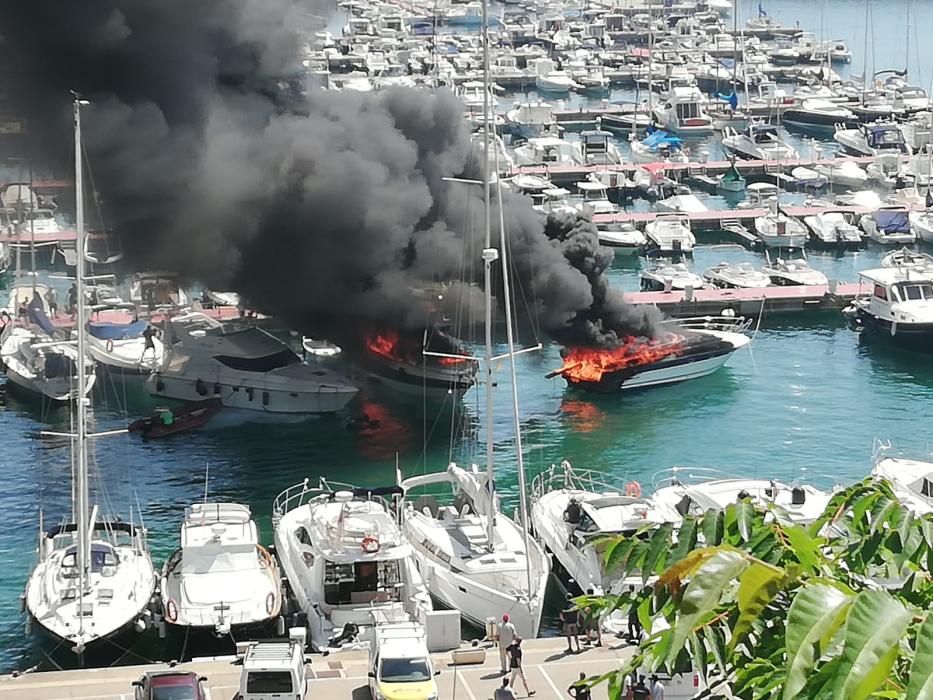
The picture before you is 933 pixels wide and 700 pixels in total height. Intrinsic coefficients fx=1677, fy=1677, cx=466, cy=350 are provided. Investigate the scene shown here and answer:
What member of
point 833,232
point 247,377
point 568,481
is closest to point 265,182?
point 247,377

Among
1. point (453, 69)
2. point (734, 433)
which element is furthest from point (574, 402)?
point (453, 69)

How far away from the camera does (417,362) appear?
4984 cm

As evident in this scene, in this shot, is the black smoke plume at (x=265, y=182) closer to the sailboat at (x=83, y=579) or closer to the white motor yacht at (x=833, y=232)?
the sailboat at (x=83, y=579)

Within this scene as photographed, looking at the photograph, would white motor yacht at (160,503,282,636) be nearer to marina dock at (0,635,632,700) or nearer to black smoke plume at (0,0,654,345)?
marina dock at (0,635,632,700)

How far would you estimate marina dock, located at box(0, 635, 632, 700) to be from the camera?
2647 cm

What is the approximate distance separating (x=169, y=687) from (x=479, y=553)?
916 centimetres

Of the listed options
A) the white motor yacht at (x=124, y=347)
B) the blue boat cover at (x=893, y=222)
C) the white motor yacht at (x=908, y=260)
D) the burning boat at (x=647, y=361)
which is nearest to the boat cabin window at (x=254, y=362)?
the white motor yacht at (x=124, y=347)

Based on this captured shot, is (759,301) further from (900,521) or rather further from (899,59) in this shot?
(899,59)

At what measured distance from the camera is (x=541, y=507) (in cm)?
3647

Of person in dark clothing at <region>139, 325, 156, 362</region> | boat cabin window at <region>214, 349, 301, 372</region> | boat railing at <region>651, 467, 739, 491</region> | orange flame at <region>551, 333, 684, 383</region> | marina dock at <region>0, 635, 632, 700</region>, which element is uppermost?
person in dark clothing at <region>139, 325, 156, 362</region>

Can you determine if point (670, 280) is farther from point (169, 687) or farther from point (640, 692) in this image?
point (169, 687)

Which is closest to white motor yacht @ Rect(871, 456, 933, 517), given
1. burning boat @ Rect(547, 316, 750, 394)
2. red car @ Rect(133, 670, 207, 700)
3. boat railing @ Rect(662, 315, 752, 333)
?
burning boat @ Rect(547, 316, 750, 394)

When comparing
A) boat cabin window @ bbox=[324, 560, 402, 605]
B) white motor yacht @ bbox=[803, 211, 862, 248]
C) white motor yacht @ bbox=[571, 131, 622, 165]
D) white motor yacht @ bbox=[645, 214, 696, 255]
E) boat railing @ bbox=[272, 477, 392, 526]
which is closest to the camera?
boat cabin window @ bbox=[324, 560, 402, 605]

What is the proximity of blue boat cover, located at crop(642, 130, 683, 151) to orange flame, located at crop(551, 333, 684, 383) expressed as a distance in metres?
39.0
